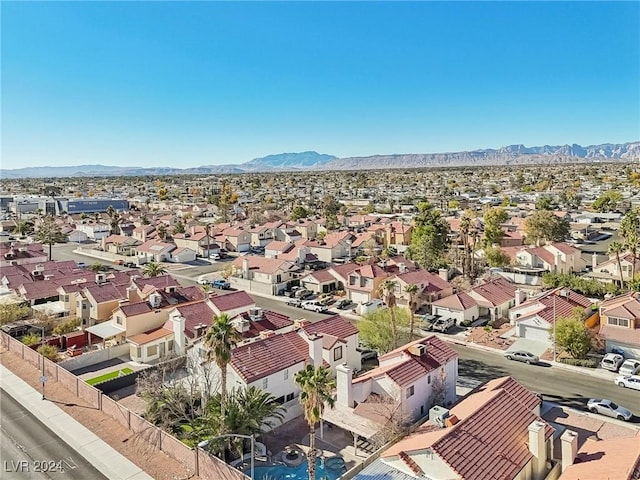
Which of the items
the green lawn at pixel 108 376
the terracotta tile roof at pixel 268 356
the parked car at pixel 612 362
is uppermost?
the terracotta tile roof at pixel 268 356

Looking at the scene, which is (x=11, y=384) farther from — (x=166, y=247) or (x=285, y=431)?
(x=166, y=247)

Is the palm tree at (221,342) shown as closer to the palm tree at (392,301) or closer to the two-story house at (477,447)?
the two-story house at (477,447)

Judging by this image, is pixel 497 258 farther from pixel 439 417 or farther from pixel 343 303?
pixel 439 417

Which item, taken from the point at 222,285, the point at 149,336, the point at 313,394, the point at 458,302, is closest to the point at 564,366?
the point at 458,302

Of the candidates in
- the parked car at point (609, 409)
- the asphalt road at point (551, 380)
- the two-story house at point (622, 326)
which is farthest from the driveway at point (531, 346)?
the parked car at point (609, 409)

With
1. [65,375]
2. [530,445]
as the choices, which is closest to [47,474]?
[65,375]

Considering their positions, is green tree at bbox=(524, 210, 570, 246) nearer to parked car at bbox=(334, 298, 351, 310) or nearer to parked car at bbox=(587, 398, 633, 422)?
parked car at bbox=(334, 298, 351, 310)
